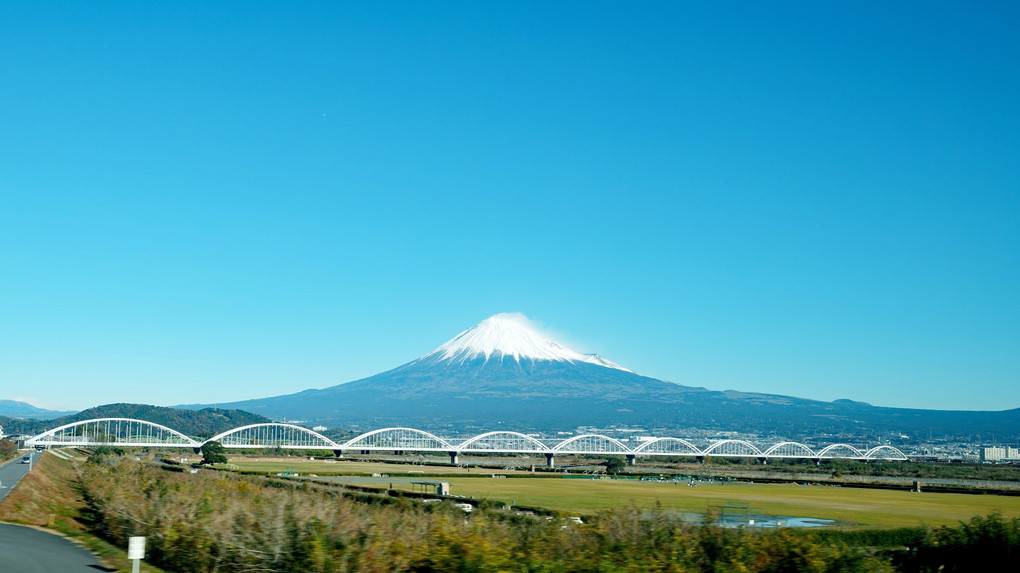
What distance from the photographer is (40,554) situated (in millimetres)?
23062

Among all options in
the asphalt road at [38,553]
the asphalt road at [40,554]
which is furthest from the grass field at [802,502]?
the asphalt road at [40,554]

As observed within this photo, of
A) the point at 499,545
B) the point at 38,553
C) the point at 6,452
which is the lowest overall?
the point at 6,452

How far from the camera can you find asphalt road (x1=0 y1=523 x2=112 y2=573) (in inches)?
820

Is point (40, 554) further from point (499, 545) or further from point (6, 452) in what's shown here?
point (6, 452)

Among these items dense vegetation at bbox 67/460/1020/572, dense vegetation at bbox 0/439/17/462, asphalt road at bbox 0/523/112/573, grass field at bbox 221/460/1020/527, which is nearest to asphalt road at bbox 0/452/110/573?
asphalt road at bbox 0/523/112/573

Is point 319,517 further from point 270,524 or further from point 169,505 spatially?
point 169,505

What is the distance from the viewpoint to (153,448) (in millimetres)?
151250

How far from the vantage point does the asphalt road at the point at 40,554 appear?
2084cm

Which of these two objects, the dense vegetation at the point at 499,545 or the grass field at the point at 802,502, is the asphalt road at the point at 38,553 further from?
the grass field at the point at 802,502

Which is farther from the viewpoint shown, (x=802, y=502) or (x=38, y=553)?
(x=802, y=502)

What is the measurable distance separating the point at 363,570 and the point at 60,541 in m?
13.1

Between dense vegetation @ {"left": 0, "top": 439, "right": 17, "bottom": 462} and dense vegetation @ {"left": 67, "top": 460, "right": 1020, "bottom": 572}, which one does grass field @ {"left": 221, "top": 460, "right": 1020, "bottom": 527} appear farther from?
dense vegetation @ {"left": 0, "top": 439, "right": 17, "bottom": 462}

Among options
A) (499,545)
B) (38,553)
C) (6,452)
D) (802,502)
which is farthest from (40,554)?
(6,452)

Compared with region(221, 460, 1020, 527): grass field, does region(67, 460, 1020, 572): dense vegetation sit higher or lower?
higher
